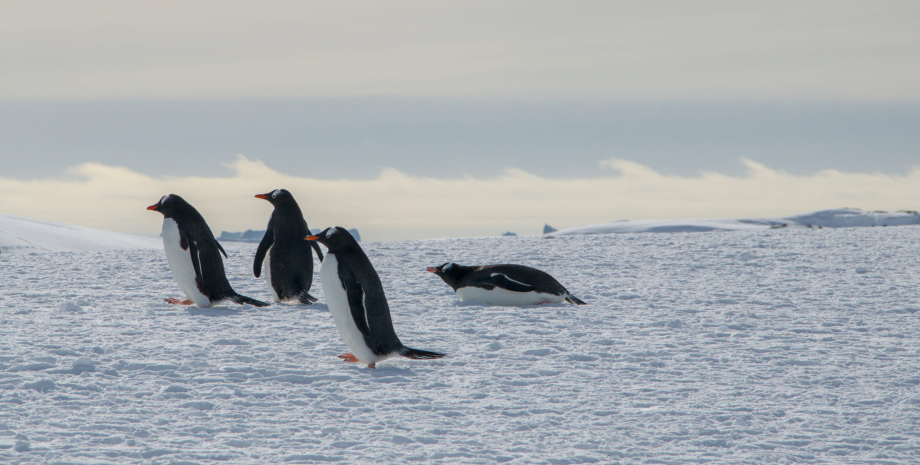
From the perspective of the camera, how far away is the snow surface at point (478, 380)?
9.11ft

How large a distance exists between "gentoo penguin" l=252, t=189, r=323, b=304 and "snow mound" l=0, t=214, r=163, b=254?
8846 millimetres

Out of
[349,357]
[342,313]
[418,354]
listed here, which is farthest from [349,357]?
[418,354]

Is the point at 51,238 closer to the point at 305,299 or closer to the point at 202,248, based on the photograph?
the point at 202,248

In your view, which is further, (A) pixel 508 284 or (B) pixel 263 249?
(B) pixel 263 249

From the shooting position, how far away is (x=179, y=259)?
5.82m

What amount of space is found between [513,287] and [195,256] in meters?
2.61

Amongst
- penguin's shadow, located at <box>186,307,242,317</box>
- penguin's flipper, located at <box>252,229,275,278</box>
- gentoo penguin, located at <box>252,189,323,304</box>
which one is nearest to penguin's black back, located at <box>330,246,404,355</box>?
penguin's shadow, located at <box>186,307,242,317</box>

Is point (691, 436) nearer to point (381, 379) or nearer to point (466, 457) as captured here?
point (466, 457)

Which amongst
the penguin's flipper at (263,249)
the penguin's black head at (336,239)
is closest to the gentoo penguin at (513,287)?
the penguin's flipper at (263,249)

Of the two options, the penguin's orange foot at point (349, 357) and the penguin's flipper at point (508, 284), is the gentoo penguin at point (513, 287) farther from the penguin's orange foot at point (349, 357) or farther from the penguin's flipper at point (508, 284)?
the penguin's orange foot at point (349, 357)

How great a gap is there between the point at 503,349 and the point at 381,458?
187cm

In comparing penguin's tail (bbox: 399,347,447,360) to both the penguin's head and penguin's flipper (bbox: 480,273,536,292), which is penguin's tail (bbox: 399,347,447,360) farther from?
the penguin's head

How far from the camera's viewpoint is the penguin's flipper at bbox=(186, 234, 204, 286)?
5.80 meters

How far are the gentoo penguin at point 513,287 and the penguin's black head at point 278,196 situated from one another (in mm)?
1740
